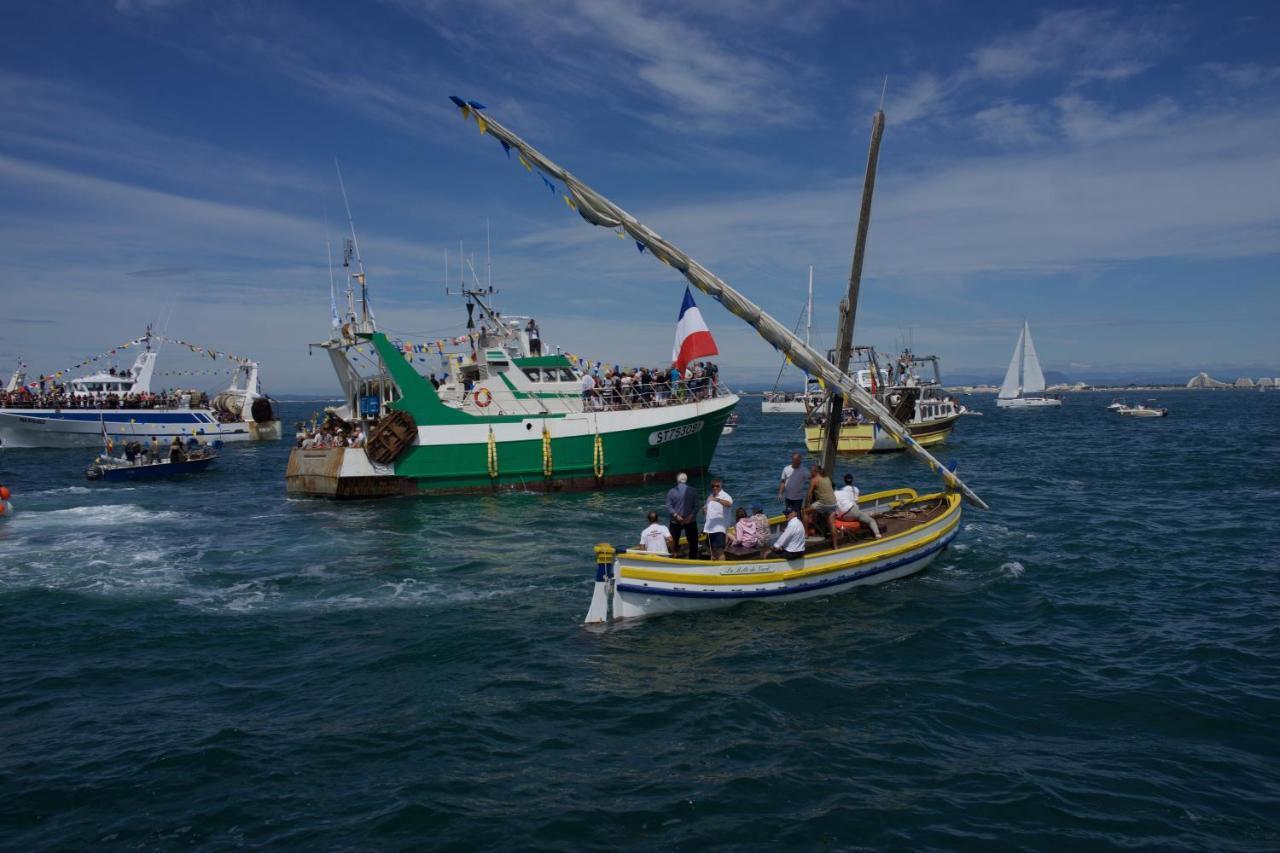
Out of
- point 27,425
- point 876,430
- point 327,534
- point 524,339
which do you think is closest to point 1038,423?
point 876,430

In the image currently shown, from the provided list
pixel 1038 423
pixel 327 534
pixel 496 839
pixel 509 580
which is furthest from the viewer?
pixel 1038 423

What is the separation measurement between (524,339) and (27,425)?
178 ft

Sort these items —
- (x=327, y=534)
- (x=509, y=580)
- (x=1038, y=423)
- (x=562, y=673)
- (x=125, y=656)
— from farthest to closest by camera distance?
(x=1038, y=423) < (x=327, y=534) < (x=509, y=580) < (x=125, y=656) < (x=562, y=673)

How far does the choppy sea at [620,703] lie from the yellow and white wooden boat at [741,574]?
0.38 metres

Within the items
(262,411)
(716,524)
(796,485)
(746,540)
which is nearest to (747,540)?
(746,540)

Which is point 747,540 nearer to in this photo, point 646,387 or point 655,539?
point 655,539

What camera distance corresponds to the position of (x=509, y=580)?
738 inches

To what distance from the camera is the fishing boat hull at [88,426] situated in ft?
210

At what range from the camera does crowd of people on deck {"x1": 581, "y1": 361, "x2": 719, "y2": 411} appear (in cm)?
3303

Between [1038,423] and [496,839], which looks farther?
[1038,423]

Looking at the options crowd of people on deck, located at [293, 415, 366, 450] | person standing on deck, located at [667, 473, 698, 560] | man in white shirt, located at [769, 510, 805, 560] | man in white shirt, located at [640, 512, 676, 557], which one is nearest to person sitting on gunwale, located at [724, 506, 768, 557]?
man in white shirt, located at [769, 510, 805, 560]

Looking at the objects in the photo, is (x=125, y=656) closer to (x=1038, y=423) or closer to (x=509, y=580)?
(x=509, y=580)

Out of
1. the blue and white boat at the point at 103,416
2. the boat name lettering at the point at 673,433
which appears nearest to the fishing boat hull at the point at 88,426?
the blue and white boat at the point at 103,416

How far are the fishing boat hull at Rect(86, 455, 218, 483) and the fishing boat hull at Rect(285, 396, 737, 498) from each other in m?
14.3
